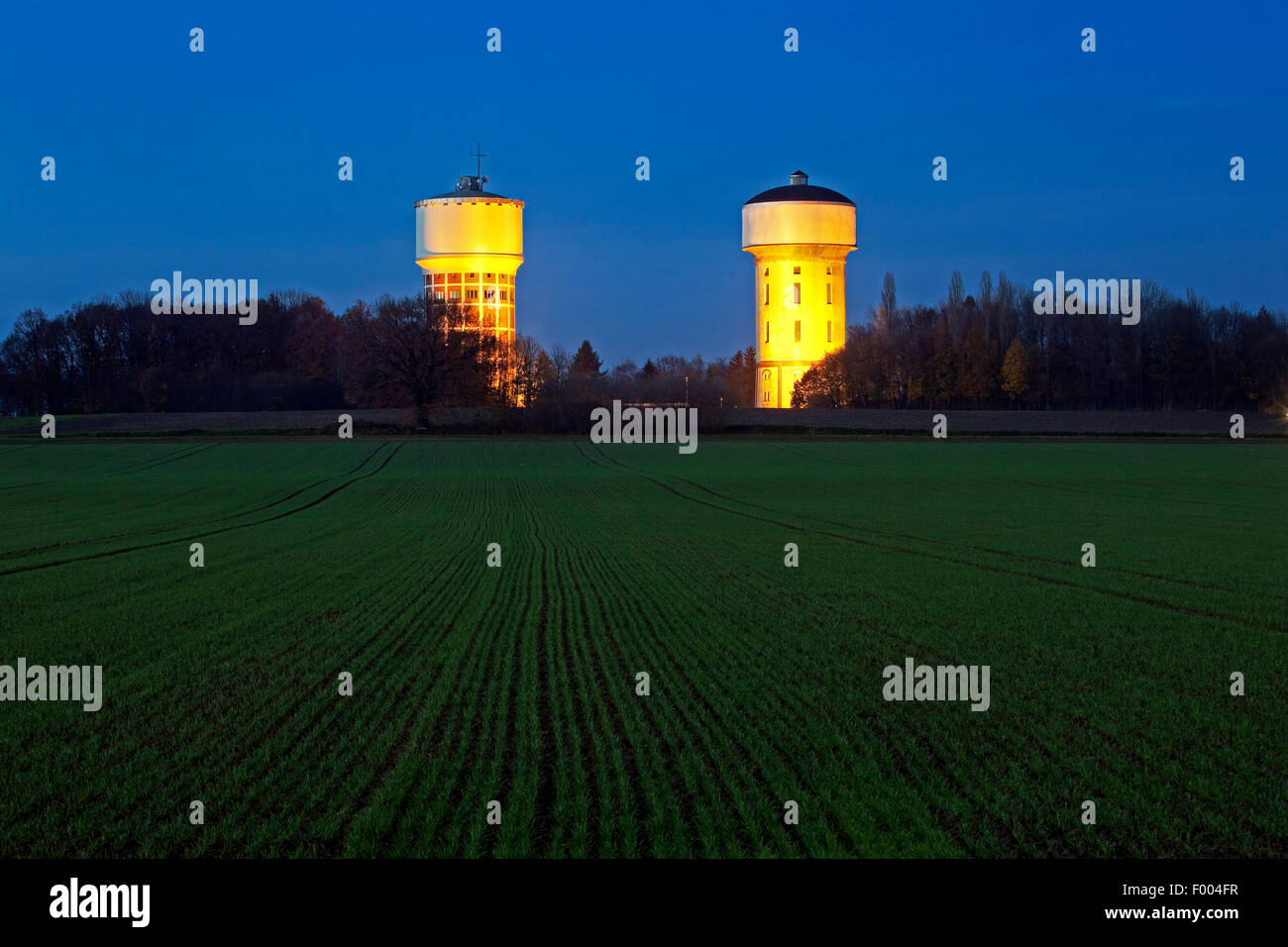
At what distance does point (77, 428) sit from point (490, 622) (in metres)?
82.9

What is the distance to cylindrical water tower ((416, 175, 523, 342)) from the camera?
4429 inches

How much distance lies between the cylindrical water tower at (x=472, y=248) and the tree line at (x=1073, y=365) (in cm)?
2835

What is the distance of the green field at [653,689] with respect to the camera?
367 inches

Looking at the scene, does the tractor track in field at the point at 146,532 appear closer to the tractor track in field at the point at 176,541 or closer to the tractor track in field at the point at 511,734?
the tractor track in field at the point at 176,541

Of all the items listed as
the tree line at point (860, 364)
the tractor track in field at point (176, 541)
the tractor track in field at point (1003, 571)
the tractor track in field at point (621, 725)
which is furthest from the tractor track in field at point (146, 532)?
the tree line at point (860, 364)

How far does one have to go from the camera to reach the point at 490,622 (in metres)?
18.6

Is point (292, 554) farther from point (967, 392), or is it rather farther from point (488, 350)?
point (967, 392)

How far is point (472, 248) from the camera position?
11256 cm

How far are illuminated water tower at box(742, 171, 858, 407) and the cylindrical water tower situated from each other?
21978 millimetres

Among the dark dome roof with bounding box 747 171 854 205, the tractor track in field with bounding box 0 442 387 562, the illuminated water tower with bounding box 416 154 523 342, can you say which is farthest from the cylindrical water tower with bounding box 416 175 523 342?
the tractor track in field with bounding box 0 442 387 562
